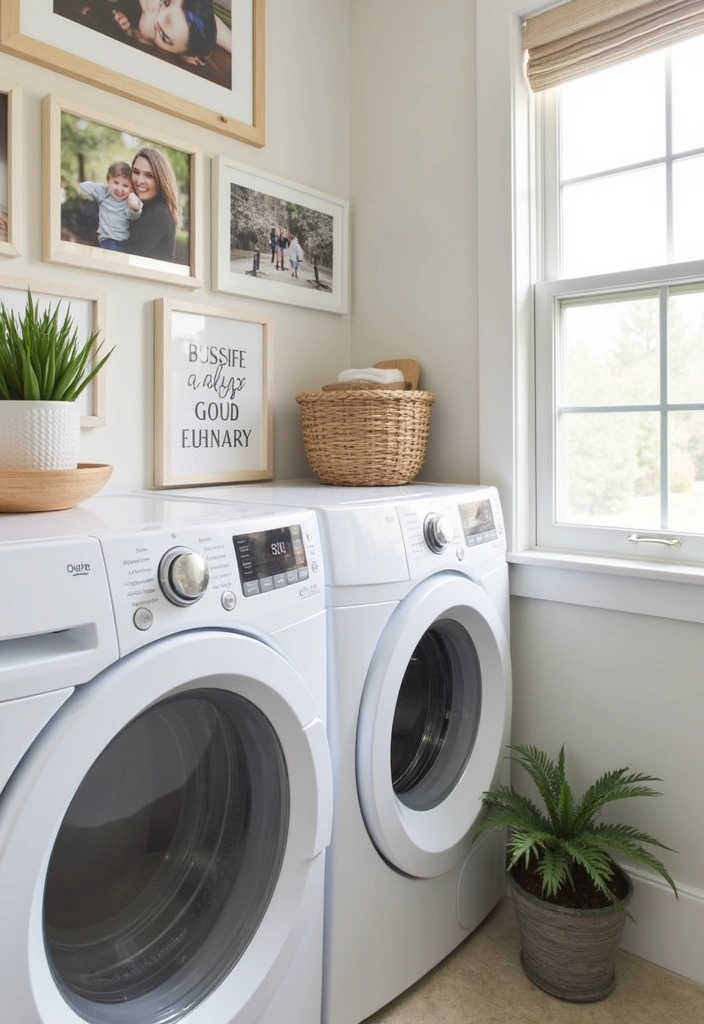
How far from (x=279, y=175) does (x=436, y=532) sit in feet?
3.58

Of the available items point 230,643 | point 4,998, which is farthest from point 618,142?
point 4,998

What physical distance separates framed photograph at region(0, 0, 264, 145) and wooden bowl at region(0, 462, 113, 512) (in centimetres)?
86

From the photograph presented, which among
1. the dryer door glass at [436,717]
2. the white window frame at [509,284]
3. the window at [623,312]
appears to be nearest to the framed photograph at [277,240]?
the white window frame at [509,284]

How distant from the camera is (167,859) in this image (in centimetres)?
108

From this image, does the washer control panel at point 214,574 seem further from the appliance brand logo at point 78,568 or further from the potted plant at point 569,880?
the potted plant at point 569,880

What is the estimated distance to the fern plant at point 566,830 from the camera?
1.37m

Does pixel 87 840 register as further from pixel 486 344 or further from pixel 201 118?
pixel 201 118

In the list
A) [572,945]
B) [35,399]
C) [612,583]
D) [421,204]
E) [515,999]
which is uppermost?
[421,204]

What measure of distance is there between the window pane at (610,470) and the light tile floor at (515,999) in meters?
0.93

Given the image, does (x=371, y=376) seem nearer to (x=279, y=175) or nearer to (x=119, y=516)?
(x=279, y=175)

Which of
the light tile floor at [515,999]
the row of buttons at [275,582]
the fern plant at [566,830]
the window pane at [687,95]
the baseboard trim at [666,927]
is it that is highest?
the window pane at [687,95]

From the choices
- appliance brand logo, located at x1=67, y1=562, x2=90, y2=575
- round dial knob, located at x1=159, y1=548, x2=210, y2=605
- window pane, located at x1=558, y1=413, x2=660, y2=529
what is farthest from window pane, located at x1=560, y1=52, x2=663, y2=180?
appliance brand logo, located at x1=67, y1=562, x2=90, y2=575

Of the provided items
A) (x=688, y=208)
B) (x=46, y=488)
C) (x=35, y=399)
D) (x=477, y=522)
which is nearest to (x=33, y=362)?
(x=35, y=399)

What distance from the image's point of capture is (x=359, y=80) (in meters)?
2.07
